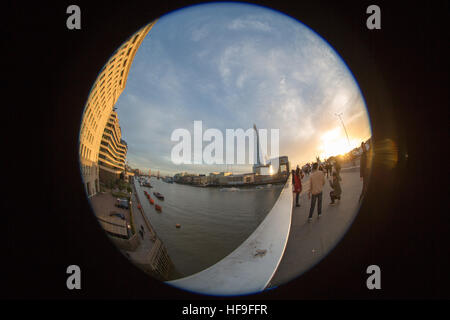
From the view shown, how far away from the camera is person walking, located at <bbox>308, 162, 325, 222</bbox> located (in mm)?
1238

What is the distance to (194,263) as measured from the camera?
4.02 ft

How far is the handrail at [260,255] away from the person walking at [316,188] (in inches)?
5.7

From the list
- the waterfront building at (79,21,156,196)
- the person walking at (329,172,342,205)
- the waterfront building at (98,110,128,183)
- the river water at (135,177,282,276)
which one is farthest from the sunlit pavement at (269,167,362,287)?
the waterfront building at (79,21,156,196)

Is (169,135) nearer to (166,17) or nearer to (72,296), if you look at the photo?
(166,17)

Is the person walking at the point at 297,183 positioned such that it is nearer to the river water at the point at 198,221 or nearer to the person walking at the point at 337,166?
the person walking at the point at 337,166

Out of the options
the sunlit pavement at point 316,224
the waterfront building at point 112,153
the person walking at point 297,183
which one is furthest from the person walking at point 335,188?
the waterfront building at point 112,153

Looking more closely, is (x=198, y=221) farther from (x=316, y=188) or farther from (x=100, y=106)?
(x=100, y=106)

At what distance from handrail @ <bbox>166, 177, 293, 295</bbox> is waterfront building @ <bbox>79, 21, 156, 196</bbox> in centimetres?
110

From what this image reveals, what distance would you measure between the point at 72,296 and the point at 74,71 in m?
2.30

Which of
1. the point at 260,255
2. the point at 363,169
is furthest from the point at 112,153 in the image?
the point at 363,169

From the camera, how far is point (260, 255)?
4.21 feet

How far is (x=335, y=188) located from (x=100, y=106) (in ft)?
5.94

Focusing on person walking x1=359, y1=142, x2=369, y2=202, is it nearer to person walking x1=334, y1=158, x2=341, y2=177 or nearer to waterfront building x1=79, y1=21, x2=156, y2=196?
person walking x1=334, y1=158, x2=341, y2=177
